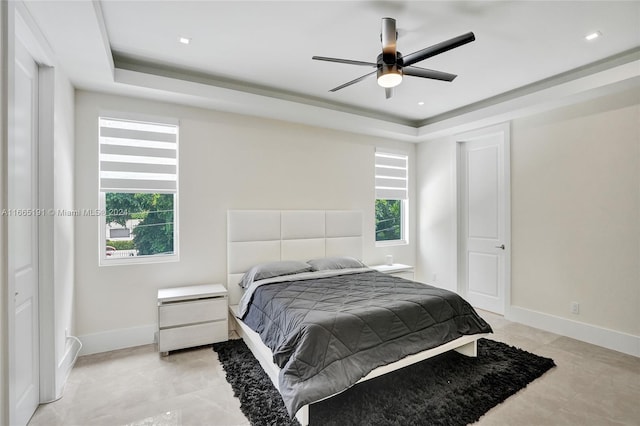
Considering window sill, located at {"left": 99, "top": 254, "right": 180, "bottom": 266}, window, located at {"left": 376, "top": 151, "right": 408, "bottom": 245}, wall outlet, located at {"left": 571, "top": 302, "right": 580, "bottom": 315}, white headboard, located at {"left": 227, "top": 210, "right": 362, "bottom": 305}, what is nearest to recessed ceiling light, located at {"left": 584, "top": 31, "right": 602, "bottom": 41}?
wall outlet, located at {"left": 571, "top": 302, "right": 580, "bottom": 315}

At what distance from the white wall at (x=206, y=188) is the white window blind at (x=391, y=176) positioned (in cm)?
24

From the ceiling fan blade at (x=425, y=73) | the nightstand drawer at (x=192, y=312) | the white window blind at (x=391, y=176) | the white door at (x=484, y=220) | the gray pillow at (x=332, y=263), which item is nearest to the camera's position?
the ceiling fan blade at (x=425, y=73)

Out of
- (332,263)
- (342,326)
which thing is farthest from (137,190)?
(342,326)

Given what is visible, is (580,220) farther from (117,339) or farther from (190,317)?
(117,339)

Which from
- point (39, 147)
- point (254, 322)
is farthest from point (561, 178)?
point (39, 147)

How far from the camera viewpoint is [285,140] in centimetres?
414

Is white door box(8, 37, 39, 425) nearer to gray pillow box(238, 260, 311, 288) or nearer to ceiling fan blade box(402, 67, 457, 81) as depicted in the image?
gray pillow box(238, 260, 311, 288)

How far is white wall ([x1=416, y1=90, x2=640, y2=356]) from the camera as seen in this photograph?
3113 millimetres

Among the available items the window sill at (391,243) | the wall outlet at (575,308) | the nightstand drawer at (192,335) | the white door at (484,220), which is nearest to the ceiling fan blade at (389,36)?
the white door at (484,220)

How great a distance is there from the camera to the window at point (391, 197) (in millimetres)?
5082

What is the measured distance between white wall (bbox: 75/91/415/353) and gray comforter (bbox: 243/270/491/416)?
1036mm

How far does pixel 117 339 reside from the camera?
124 inches

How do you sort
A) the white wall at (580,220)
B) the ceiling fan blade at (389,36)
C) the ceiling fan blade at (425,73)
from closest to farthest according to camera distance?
the ceiling fan blade at (389,36), the ceiling fan blade at (425,73), the white wall at (580,220)

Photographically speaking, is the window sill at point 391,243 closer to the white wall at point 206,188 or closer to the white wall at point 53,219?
the white wall at point 206,188
